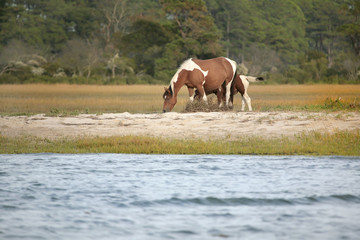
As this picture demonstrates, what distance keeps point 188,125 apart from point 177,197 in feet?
19.0

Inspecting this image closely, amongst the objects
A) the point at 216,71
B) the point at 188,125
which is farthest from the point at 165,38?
the point at 188,125

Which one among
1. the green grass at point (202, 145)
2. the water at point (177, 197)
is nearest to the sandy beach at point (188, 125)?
the green grass at point (202, 145)

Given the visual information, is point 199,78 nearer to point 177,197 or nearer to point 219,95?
point 219,95

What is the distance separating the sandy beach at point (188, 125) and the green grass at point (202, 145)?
51cm

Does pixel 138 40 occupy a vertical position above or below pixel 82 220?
above

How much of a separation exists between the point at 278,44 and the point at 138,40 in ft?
68.1

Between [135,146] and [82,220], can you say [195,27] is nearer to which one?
[135,146]

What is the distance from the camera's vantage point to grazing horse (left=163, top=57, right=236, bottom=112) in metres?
15.9

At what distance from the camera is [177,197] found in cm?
803

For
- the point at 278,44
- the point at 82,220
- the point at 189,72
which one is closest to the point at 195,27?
the point at 278,44

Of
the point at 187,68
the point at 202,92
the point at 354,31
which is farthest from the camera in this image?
the point at 354,31

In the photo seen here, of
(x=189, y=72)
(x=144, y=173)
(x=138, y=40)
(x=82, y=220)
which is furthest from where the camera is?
(x=138, y=40)

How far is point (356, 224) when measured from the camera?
6.71m

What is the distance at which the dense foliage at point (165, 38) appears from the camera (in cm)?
4159
